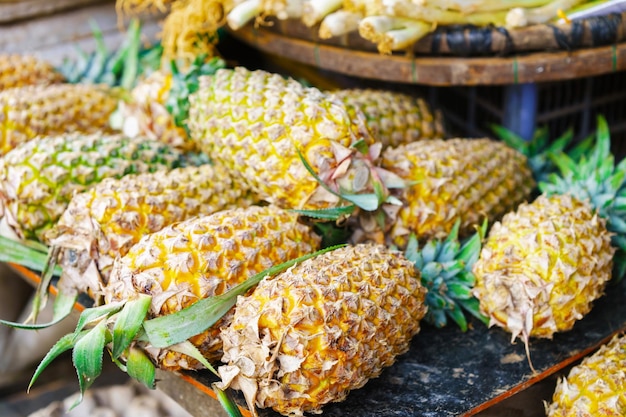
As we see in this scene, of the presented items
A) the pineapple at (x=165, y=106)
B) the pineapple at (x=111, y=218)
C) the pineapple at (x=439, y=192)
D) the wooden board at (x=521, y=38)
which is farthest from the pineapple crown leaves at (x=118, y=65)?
the pineapple at (x=439, y=192)

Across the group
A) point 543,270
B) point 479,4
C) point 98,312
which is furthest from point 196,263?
point 479,4

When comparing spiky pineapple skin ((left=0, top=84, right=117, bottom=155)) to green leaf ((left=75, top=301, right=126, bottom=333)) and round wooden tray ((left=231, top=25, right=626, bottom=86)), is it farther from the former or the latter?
green leaf ((left=75, top=301, right=126, bottom=333))

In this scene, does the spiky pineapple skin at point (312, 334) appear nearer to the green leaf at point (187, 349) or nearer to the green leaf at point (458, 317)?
the green leaf at point (187, 349)

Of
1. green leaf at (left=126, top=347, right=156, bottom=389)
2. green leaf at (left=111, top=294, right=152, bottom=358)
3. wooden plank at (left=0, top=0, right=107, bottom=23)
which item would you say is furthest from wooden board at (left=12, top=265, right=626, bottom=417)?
wooden plank at (left=0, top=0, right=107, bottom=23)

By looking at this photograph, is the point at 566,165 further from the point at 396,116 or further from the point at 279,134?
the point at 279,134

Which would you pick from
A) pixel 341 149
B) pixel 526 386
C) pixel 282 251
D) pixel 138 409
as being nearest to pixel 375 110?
pixel 341 149

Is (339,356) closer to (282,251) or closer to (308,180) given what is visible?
(282,251)
